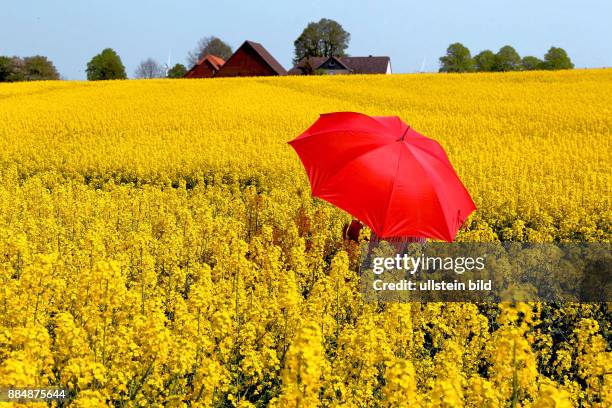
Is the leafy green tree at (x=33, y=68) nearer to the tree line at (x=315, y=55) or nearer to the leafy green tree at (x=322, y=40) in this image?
the tree line at (x=315, y=55)

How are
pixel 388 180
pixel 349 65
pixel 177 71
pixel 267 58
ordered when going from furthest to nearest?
pixel 177 71 → pixel 349 65 → pixel 267 58 → pixel 388 180

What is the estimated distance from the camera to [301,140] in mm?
6461

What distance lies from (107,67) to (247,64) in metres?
16.2

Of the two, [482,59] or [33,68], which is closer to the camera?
[33,68]

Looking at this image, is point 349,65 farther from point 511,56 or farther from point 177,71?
point 511,56

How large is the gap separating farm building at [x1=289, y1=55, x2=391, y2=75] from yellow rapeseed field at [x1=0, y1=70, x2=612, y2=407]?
42.4m

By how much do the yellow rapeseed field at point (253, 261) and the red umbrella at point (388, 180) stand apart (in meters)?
0.63

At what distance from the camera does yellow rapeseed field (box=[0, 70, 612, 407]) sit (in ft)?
12.4

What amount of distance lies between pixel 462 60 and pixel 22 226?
3276 inches

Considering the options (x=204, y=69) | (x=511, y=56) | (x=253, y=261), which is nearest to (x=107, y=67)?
(x=204, y=69)

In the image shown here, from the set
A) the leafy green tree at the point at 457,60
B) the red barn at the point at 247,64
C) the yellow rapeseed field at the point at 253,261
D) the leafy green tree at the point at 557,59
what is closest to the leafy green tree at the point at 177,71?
the red barn at the point at 247,64

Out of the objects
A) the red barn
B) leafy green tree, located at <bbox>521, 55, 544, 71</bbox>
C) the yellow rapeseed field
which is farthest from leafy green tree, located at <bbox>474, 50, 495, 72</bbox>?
the yellow rapeseed field

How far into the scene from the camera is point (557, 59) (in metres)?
70.2

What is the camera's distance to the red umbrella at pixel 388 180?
5.38m
